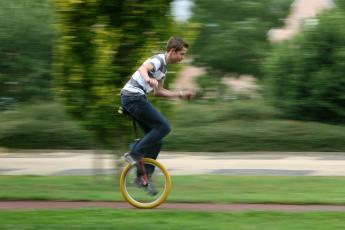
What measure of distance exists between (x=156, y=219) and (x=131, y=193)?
132 centimetres

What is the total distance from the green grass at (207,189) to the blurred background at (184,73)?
895 millimetres

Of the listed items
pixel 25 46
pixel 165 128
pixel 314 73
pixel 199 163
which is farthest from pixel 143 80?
pixel 25 46

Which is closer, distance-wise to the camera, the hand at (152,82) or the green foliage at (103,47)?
the hand at (152,82)

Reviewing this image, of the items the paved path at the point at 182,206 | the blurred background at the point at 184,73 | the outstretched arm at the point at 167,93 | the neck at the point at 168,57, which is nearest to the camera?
the paved path at the point at 182,206

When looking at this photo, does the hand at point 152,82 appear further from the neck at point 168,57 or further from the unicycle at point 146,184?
the unicycle at point 146,184

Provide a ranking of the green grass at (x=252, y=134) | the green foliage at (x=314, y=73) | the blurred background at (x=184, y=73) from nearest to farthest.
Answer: the blurred background at (x=184, y=73) < the green grass at (x=252, y=134) < the green foliage at (x=314, y=73)

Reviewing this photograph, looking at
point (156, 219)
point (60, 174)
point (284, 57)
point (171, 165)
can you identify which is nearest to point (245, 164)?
point (171, 165)

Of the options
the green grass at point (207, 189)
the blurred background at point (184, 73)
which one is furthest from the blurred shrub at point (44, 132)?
the green grass at point (207, 189)

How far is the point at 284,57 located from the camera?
1984 centimetres

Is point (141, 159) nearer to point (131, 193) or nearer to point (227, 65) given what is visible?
point (131, 193)

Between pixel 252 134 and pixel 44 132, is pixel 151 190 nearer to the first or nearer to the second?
pixel 252 134

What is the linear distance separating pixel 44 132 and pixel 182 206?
1149 centimetres

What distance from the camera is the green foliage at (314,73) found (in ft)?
62.5

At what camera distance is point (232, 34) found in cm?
2506
